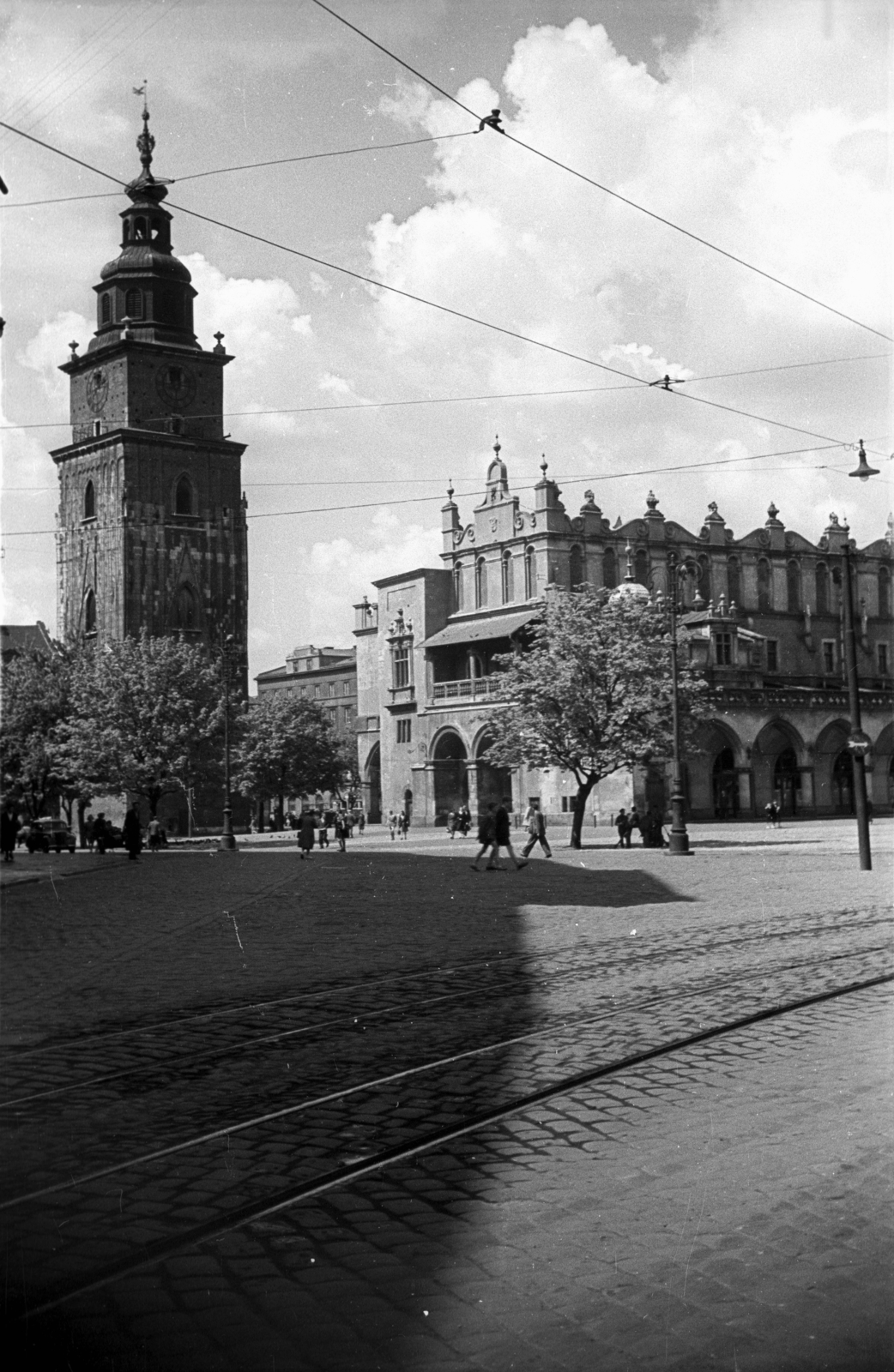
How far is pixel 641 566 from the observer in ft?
237

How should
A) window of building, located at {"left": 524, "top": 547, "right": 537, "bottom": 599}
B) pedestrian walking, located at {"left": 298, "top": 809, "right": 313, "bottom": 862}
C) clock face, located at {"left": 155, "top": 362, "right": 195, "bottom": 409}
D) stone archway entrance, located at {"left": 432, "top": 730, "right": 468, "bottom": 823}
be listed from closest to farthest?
pedestrian walking, located at {"left": 298, "top": 809, "right": 313, "bottom": 862}
window of building, located at {"left": 524, "top": 547, "right": 537, "bottom": 599}
stone archway entrance, located at {"left": 432, "top": 730, "right": 468, "bottom": 823}
clock face, located at {"left": 155, "top": 362, "right": 195, "bottom": 409}

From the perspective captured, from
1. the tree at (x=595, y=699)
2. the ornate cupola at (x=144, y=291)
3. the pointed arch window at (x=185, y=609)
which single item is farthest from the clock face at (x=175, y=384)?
the tree at (x=595, y=699)

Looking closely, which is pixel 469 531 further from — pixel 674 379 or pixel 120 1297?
pixel 120 1297

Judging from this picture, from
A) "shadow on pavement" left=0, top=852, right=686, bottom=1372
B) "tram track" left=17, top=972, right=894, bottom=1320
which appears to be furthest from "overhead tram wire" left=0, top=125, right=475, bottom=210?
"tram track" left=17, top=972, right=894, bottom=1320

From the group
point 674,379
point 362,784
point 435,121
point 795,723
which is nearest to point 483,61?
point 435,121

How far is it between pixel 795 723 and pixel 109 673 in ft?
103

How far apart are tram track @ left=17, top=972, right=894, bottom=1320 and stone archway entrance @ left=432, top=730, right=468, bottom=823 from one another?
60.3m

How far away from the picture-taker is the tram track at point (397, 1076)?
586 centimetres

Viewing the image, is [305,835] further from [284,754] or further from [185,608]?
[185,608]

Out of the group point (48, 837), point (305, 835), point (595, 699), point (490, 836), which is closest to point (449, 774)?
point (48, 837)

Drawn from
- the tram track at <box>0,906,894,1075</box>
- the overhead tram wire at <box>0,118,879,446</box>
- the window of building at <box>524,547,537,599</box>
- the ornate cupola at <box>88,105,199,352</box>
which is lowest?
the tram track at <box>0,906,894,1075</box>

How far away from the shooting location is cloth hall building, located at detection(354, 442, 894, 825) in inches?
2537

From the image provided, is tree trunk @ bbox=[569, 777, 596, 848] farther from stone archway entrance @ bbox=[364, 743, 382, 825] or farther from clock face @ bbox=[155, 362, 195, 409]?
clock face @ bbox=[155, 362, 195, 409]

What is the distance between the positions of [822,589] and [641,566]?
44.0 feet
